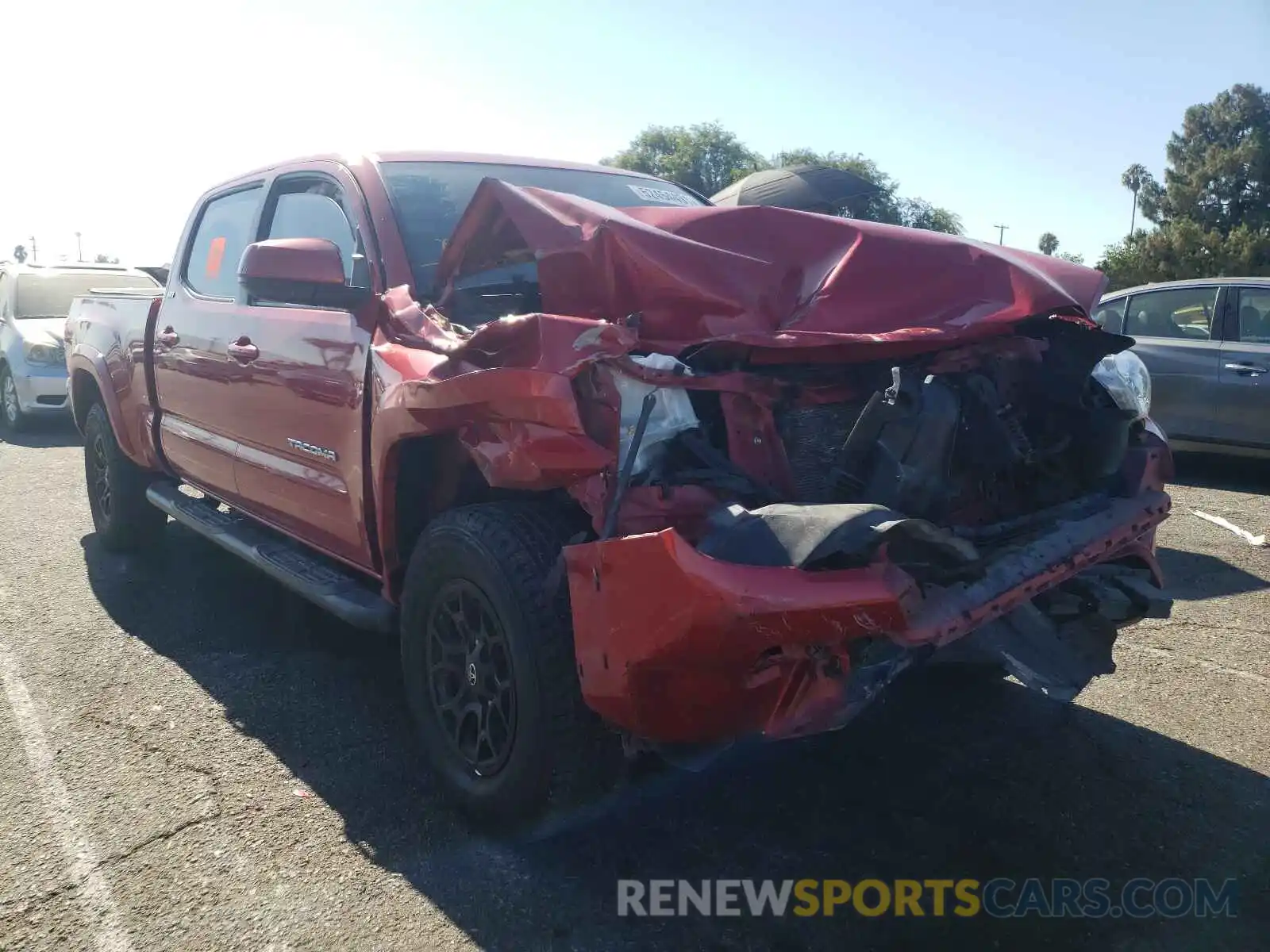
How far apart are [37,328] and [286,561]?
30.5ft

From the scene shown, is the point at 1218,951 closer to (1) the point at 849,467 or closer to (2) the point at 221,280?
(1) the point at 849,467

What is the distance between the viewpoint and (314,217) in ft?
13.4

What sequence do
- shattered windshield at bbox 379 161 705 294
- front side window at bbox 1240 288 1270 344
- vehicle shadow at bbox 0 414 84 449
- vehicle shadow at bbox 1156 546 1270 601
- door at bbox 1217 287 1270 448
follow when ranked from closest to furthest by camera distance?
shattered windshield at bbox 379 161 705 294 → vehicle shadow at bbox 1156 546 1270 601 → door at bbox 1217 287 1270 448 → front side window at bbox 1240 288 1270 344 → vehicle shadow at bbox 0 414 84 449

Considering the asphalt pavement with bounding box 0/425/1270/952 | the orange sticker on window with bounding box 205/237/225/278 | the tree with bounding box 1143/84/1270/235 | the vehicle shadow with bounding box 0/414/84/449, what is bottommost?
the vehicle shadow with bounding box 0/414/84/449

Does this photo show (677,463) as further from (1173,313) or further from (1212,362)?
(1173,313)

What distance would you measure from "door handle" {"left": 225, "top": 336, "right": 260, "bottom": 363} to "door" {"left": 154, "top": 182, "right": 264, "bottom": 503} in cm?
4

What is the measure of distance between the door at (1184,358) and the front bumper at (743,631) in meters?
6.30

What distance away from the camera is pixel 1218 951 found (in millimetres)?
2432

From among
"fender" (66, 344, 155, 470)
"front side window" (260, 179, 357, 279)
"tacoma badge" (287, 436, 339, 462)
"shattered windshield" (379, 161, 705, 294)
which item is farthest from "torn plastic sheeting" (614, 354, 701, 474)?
"fender" (66, 344, 155, 470)

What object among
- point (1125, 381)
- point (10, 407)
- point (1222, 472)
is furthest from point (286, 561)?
point (10, 407)

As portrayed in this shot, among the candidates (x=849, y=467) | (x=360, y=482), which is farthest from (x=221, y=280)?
(x=849, y=467)

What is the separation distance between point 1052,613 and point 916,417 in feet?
2.86

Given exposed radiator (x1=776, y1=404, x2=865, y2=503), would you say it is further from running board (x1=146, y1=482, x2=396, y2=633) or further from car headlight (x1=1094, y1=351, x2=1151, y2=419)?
running board (x1=146, y1=482, x2=396, y2=633)

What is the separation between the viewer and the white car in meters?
11.1
